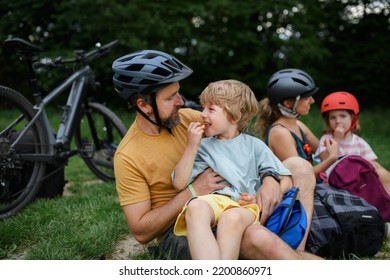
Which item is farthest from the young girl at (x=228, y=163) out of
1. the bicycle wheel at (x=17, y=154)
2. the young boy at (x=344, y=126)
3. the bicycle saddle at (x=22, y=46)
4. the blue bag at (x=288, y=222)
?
the bicycle saddle at (x=22, y=46)

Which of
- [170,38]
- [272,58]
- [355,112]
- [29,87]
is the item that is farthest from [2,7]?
[355,112]

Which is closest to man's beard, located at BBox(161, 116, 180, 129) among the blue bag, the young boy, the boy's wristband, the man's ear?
the man's ear

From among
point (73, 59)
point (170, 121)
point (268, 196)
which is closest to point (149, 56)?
point (170, 121)

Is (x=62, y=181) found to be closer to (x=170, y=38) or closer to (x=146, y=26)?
(x=146, y=26)

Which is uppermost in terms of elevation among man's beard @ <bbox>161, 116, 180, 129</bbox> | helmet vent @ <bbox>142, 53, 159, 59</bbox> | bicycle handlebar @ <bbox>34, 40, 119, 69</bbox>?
helmet vent @ <bbox>142, 53, 159, 59</bbox>

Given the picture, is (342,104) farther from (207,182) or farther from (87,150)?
(87,150)

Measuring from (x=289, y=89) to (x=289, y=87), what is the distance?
0.02 m

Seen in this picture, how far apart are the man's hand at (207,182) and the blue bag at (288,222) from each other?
0.33m

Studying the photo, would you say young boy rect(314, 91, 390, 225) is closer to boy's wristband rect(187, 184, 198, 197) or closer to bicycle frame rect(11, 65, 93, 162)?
boy's wristband rect(187, 184, 198, 197)

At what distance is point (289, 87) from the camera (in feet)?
12.4

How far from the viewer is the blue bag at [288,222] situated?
2639 mm

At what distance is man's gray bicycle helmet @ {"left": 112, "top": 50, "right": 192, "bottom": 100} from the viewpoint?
2.73 meters

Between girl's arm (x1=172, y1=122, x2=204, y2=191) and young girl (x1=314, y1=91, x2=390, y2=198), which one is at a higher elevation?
girl's arm (x1=172, y1=122, x2=204, y2=191)

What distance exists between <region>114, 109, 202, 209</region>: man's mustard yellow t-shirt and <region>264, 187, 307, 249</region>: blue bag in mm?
601
